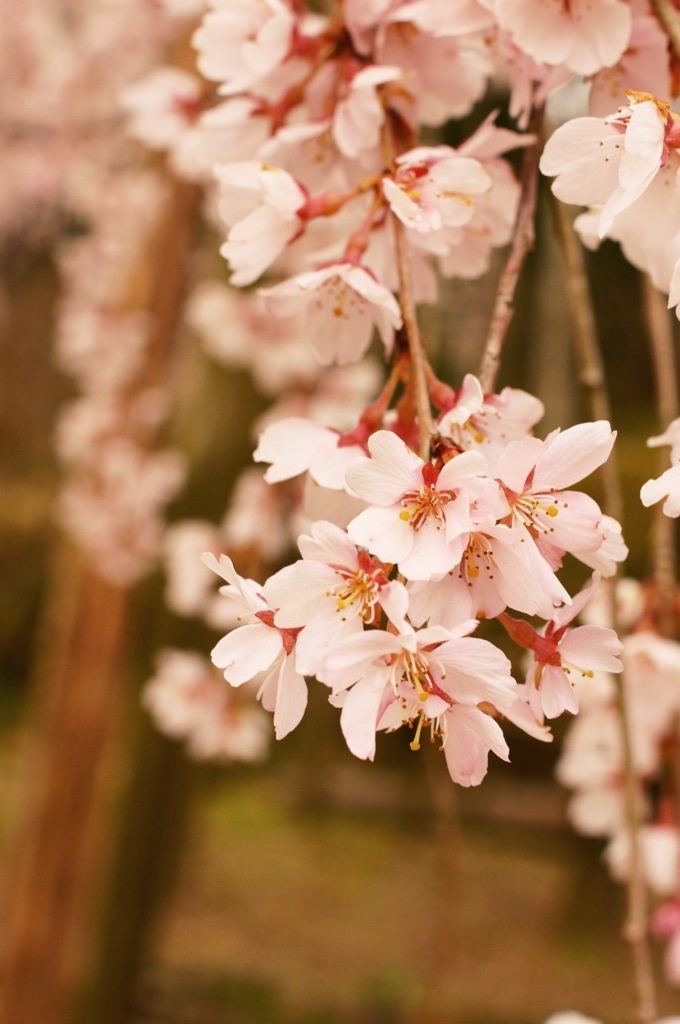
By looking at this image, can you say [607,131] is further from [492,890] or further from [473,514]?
[492,890]

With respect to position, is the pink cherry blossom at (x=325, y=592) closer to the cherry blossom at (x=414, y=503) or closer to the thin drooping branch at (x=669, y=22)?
the cherry blossom at (x=414, y=503)

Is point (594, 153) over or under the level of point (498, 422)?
over

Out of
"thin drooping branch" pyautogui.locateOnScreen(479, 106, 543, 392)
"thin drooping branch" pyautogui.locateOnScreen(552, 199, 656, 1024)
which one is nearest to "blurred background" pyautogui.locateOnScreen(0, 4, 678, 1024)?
"thin drooping branch" pyautogui.locateOnScreen(552, 199, 656, 1024)

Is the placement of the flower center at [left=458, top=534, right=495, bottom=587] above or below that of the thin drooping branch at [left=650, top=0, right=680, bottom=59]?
below

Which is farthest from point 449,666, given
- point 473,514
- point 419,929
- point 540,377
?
point 419,929

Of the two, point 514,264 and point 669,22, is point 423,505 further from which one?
point 669,22

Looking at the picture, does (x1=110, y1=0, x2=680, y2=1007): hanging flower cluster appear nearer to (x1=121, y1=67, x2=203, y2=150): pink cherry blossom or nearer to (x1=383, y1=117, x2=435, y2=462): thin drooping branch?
(x1=383, y1=117, x2=435, y2=462): thin drooping branch

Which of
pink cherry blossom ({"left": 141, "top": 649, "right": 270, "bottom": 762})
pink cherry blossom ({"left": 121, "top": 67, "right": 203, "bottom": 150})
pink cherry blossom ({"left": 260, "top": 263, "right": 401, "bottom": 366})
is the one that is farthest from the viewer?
pink cherry blossom ({"left": 141, "top": 649, "right": 270, "bottom": 762})

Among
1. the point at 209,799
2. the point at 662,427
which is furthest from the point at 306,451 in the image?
the point at 209,799

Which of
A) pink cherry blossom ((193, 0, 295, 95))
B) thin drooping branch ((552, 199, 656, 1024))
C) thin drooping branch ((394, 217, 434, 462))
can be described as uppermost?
pink cherry blossom ((193, 0, 295, 95))
